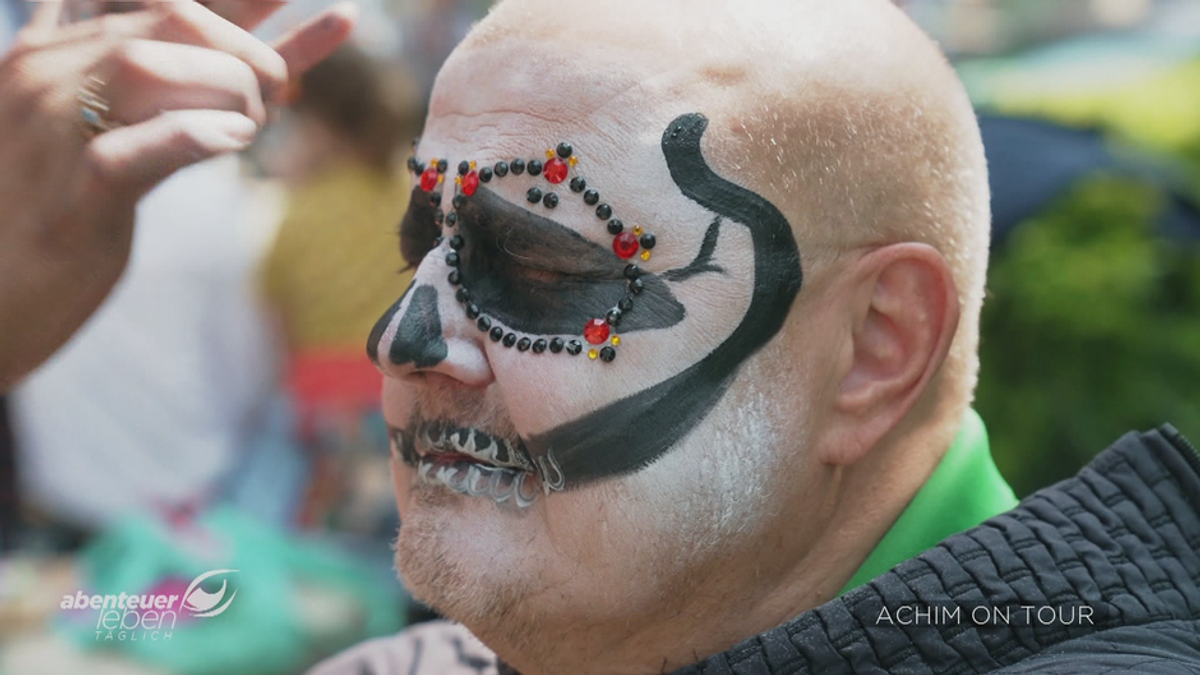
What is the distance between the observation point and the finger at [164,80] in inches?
58.1

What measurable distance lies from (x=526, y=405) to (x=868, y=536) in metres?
0.55

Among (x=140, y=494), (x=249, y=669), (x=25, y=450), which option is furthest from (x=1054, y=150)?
(x=25, y=450)

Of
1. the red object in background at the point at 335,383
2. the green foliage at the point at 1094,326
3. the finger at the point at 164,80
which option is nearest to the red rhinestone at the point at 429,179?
the finger at the point at 164,80

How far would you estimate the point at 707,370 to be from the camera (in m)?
1.74

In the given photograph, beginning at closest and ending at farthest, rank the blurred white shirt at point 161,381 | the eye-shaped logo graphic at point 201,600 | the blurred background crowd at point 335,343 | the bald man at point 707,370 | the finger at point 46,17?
the finger at point 46,17 < the bald man at point 707,370 < the eye-shaped logo graphic at point 201,600 < the blurred background crowd at point 335,343 < the blurred white shirt at point 161,381

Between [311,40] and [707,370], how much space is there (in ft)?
2.34

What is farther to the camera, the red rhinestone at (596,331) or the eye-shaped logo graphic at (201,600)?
the eye-shaped logo graphic at (201,600)

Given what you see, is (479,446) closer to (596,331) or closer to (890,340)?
(596,331)

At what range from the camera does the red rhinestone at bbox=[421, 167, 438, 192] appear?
187cm

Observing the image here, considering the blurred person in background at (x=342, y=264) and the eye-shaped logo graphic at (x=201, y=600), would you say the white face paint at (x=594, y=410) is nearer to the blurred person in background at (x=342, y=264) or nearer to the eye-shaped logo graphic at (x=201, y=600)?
the eye-shaped logo graphic at (x=201, y=600)

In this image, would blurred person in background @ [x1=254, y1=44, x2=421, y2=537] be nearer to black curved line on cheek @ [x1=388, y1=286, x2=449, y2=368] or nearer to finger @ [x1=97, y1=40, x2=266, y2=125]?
black curved line on cheek @ [x1=388, y1=286, x2=449, y2=368]

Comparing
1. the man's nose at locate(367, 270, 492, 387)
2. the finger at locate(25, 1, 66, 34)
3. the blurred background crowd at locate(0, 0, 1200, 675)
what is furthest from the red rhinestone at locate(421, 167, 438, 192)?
the blurred background crowd at locate(0, 0, 1200, 675)

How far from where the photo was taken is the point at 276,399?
405cm

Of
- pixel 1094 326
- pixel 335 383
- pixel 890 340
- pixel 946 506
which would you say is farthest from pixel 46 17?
pixel 1094 326
